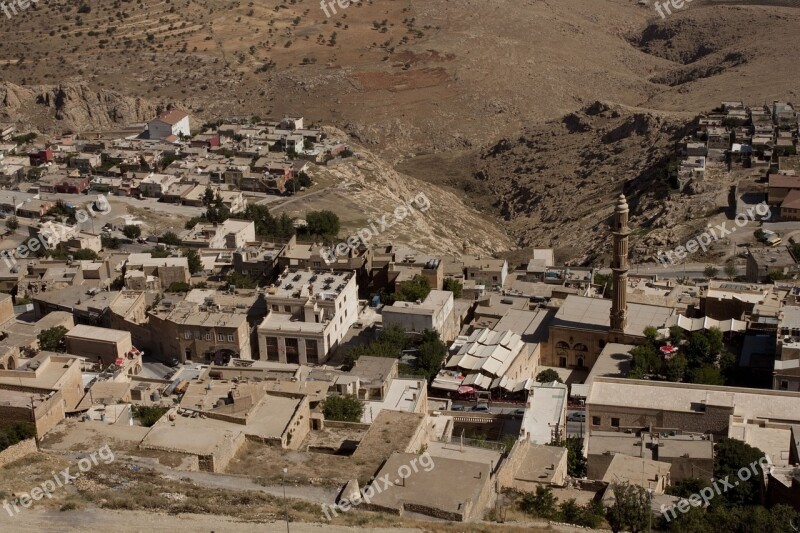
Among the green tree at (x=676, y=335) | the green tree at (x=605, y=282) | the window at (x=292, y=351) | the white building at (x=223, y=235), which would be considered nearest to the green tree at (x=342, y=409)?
the window at (x=292, y=351)

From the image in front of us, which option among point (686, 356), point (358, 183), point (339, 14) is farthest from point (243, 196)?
point (339, 14)

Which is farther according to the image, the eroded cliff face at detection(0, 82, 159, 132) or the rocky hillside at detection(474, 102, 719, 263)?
the eroded cliff face at detection(0, 82, 159, 132)

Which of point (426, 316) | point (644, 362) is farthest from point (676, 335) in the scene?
point (426, 316)

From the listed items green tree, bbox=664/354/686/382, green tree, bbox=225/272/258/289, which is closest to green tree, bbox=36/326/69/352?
green tree, bbox=225/272/258/289

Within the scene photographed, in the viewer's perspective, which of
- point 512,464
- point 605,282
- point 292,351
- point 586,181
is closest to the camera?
point 512,464

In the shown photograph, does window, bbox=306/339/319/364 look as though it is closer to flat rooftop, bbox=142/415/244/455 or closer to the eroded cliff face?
flat rooftop, bbox=142/415/244/455

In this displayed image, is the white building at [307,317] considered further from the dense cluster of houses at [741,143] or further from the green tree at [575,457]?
the dense cluster of houses at [741,143]

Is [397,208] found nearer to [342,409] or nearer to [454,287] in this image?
[454,287]
